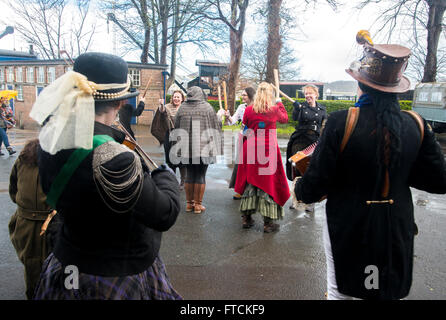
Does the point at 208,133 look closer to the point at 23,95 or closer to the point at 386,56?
the point at 386,56

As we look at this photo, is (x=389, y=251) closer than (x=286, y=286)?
Yes

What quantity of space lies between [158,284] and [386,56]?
65.5 inches

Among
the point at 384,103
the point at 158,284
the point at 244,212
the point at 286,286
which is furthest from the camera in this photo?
the point at 244,212

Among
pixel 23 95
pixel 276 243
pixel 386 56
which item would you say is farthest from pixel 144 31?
pixel 386 56

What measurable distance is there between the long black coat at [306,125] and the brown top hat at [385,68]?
3.56 m

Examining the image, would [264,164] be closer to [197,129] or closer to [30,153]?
[197,129]

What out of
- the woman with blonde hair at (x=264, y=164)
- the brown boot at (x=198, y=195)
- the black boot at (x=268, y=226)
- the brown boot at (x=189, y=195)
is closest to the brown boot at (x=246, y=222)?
the woman with blonde hair at (x=264, y=164)

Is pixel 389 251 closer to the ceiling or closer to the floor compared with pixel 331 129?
closer to the floor

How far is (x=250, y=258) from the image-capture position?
155 inches

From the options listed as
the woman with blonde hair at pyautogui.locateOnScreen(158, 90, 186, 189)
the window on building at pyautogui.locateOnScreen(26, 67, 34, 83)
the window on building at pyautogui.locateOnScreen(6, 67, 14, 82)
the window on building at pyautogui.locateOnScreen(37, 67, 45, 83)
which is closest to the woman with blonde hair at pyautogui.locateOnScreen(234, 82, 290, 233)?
the woman with blonde hair at pyautogui.locateOnScreen(158, 90, 186, 189)

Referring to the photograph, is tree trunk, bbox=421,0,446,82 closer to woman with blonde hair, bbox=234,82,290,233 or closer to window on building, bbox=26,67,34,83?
woman with blonde hair, bbox=234,82,290,233

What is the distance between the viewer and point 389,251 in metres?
1.93

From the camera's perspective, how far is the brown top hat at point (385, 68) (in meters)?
1.92
